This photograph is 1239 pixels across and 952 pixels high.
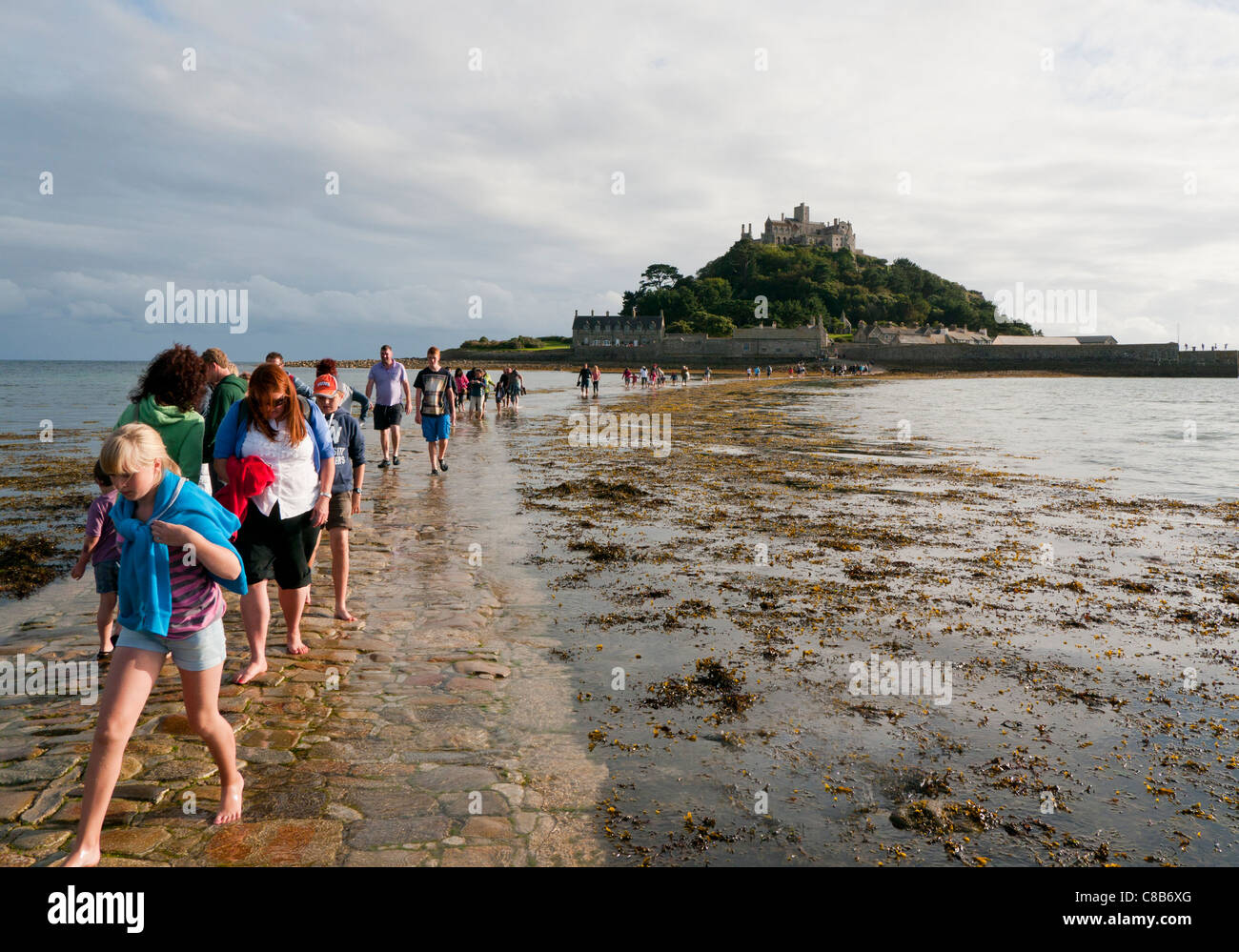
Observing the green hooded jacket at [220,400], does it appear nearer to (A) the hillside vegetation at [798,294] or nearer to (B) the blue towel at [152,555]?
(B) the blue towel at [152,555]

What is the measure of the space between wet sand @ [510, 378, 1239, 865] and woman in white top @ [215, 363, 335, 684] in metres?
2.32

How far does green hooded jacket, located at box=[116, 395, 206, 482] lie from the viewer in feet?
16.8

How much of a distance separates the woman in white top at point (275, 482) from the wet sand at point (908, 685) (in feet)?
7.62

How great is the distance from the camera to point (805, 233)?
177 meters

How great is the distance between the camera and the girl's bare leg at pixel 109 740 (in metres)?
3.20

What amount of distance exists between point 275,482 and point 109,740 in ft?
7.32

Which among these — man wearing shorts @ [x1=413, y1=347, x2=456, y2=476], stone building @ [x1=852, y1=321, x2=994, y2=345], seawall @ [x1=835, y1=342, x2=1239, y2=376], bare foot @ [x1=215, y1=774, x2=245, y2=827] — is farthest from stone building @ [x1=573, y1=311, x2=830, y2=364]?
bare foot @ [x1=215, y1=774, x2=245, y2=827]

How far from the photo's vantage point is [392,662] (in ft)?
19.0

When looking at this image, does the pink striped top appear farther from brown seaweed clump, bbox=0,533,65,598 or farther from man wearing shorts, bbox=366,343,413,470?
man wearing shorts, bbox=366,343,413,470

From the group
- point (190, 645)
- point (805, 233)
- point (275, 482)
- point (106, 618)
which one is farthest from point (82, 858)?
point (805, 233)
